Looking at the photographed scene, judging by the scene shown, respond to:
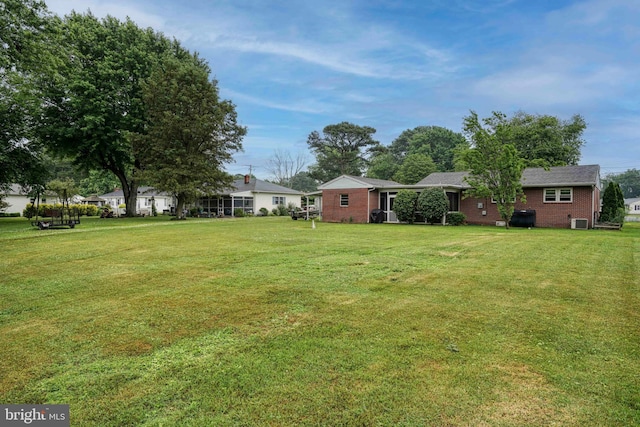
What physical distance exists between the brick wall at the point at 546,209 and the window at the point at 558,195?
0.18 metres

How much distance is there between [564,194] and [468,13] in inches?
494

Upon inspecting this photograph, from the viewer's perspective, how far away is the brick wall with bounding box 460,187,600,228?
66.7 feet

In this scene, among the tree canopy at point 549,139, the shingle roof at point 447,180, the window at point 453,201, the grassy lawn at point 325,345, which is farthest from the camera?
the tree canopy at point 549,139

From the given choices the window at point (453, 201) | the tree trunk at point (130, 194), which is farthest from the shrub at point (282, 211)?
the window at point (453, 201)

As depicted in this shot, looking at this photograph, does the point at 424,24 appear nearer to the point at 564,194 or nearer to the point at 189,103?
the point at 564,194

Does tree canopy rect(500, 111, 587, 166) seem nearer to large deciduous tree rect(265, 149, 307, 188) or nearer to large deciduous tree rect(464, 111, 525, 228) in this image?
large deciduous tree rect(464, 111, 525, 228)

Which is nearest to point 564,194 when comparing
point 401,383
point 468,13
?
point 468,13

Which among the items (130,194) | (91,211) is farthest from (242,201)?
(91,211)

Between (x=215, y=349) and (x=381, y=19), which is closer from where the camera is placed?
(x=215, y=349)

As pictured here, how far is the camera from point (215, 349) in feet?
11.2

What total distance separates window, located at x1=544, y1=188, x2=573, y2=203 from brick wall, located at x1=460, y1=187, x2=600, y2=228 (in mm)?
177

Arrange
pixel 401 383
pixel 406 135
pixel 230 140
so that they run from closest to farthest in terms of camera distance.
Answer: pixel 401 383 → pixel 230 140 → pixel 406 135

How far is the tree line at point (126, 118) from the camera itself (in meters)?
24.3

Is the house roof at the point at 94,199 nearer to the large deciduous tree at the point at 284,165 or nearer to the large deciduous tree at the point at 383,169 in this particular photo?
the large deciduous tree at the point at 284,165
